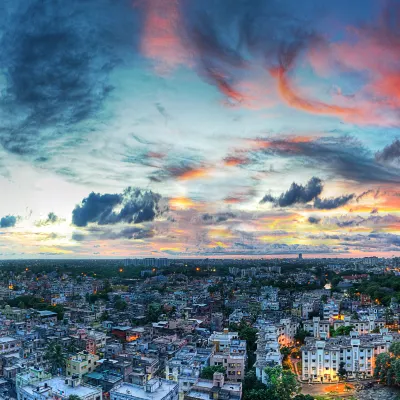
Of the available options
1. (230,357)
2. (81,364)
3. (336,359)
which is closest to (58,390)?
(81,364)

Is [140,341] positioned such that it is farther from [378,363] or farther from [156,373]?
[378,363]

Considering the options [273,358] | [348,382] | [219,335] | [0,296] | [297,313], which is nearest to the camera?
[273,358]

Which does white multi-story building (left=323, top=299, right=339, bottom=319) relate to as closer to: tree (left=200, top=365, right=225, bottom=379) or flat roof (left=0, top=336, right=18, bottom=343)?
tree (left=200, top=365, right=225, bottom=379)

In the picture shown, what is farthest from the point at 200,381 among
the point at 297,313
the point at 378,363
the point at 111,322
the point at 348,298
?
the point at 348,298

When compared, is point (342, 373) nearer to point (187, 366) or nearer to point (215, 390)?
point (187, 366)

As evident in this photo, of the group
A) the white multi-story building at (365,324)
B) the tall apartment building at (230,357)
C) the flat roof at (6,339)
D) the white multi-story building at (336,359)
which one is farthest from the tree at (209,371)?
the white multi-story building at (365,324)

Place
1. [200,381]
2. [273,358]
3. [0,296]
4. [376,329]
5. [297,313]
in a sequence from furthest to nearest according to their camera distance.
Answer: [0,296] < [297,313] < [376,329] < [273,358] < [200,381]
